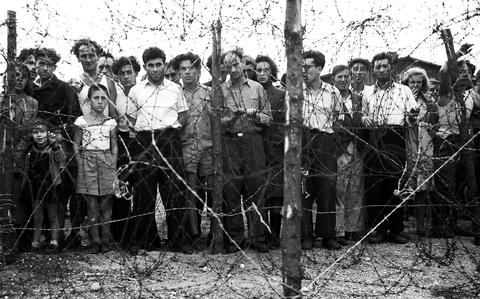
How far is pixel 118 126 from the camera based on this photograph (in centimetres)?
634

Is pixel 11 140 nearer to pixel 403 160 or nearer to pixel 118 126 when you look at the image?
pixel 118 126

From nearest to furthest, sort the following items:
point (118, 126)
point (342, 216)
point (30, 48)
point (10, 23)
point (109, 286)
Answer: point (109, 286) → point (10, 23) → point (30, 48) → point (118, 126) → point (342, 216)

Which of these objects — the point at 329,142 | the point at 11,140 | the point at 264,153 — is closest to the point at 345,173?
the point at 329,142

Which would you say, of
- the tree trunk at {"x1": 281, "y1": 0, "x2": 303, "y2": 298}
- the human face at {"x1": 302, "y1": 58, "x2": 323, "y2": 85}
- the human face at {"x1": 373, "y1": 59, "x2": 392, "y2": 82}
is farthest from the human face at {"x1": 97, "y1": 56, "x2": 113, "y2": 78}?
the tree trunk at {"x1": 281, "y1": 0, "x2": 303, "y2": 298}

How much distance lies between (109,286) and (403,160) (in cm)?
334

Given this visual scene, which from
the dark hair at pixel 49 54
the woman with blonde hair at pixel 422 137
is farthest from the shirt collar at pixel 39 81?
the woman with blonde hair at pixel 422 137

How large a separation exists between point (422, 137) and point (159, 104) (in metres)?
2.75

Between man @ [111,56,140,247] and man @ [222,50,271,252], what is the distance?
103cm

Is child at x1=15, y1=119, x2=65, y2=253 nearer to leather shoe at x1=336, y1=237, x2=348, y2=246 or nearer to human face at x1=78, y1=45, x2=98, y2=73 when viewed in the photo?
human face at x1=78, y1=45, x2=98, y2=73

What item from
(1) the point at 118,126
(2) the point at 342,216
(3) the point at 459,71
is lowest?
(2) the point at 342,216

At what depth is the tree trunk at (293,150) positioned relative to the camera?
3816 mm

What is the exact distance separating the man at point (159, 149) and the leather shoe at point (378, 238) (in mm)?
2168

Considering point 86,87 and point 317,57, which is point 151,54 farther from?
point 317,57

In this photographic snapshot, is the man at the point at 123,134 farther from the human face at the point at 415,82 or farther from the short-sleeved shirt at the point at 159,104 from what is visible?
the human face at the point at 415,82
